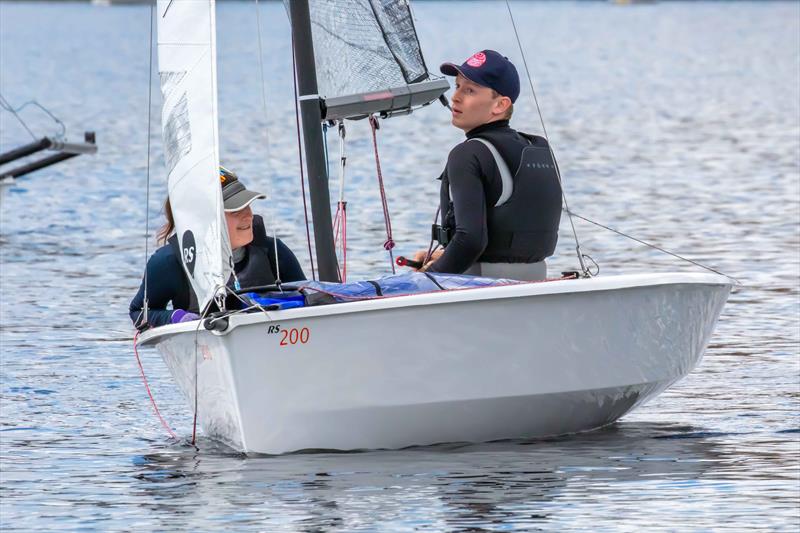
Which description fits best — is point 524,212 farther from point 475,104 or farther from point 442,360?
point 442,360

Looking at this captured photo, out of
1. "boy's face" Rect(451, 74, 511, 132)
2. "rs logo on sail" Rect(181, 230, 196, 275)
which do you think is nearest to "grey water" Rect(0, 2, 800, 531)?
"rs logo on sail" Rect(181, 230, 196, 275)

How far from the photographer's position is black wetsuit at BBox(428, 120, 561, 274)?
10211 mm

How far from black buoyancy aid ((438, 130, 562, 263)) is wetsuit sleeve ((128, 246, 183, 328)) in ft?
4.62

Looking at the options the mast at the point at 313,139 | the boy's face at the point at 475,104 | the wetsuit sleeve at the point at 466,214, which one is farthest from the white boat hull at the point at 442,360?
the boy's face at the point at 475,104

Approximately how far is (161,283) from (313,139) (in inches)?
43.5

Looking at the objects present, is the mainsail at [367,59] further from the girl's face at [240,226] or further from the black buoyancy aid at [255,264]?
the girl's face at [240,226]

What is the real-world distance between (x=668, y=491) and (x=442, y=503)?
3.50 feet

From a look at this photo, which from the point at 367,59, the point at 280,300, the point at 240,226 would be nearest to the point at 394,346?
the point at 280,300

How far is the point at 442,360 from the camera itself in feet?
32.6

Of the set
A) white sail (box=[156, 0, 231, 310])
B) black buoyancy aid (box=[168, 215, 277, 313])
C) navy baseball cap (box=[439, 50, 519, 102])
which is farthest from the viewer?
black buoyancy aid (box=[168, 215, 277, 313])

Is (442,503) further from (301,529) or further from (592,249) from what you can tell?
(592,249)

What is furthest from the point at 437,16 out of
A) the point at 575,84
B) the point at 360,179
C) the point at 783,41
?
the point at 360,179

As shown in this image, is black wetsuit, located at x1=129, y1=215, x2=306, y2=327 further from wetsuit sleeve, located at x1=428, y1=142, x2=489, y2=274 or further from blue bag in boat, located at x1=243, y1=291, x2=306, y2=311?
wetsuit sleeve, located at x1=428, y1=142, x2=489, y2=274

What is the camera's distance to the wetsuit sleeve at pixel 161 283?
35.0 ft
